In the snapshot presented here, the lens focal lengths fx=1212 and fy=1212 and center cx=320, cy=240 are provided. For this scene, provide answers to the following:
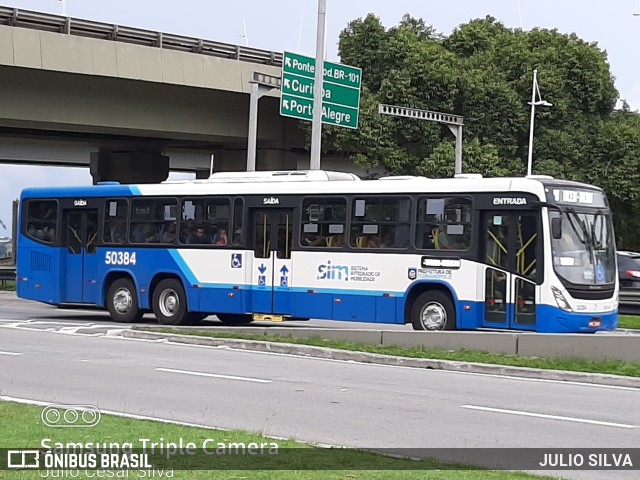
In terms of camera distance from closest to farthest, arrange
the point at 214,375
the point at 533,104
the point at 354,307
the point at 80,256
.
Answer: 1. the point at 214,375
2. the point at 354,307
3. the point at 80,256
4. the point at 533,104

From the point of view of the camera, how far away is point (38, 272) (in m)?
28.7

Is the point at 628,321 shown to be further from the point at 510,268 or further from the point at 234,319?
the point at 234,319

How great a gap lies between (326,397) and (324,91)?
52.0 ft

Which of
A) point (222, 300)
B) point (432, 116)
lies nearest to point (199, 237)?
point (222, 300)

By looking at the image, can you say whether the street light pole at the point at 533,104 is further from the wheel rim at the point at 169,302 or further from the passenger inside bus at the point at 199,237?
the wheel rim at the point at 169,302

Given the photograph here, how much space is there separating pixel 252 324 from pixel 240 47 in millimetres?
16454

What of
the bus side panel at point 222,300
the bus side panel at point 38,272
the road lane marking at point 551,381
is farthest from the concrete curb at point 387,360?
the bus side panel at point 38,272

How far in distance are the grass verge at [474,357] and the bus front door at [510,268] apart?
2.40 meters

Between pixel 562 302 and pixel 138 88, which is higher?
pixel 138 88

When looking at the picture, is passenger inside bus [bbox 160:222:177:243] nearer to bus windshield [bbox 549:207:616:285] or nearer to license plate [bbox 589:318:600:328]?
bus windshield [bbox 549:207:616:285]

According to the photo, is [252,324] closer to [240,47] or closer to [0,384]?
[0,384]

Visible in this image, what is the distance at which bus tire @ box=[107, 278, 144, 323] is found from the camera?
88.6 ft

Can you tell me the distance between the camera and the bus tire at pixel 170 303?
2614 cm

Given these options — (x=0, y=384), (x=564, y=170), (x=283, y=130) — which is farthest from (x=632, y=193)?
(x=0, y=384)
